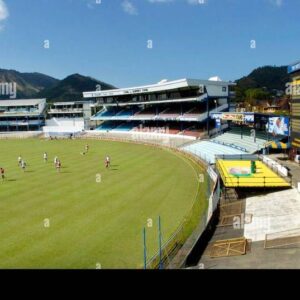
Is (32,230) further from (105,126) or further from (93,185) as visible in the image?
(105,126)

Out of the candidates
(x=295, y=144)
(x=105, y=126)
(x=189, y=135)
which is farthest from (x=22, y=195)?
(x=105, y=126)

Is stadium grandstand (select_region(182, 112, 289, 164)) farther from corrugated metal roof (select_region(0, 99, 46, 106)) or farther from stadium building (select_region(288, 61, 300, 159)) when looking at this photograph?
corrugated metal roof (select_region(0, 99, 46, 106))

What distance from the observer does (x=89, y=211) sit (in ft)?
71.1

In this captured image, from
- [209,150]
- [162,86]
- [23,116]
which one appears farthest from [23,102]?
[209,150]

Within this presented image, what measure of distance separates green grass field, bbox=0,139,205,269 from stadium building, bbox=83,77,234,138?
27.4 m

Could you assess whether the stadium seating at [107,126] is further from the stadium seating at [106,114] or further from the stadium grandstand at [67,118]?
the stadium grandstand at [67,118]

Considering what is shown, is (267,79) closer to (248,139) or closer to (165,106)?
(165,106)

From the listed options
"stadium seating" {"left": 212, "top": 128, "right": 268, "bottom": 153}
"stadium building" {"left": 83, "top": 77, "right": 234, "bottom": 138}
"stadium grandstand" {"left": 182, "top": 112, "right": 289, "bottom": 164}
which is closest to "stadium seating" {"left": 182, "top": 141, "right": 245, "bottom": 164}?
"stadium grandstand" {"left": 182, "top": 112, "right": 289, "bottom": 164}

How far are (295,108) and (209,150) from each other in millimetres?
14396

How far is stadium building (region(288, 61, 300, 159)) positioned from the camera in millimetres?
30891

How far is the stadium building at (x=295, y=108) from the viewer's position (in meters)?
30.9

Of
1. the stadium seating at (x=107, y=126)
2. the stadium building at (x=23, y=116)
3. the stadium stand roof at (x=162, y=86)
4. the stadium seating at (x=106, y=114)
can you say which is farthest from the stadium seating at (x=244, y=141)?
the stadium building at (x=23, y=116)

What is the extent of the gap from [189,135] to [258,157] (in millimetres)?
30683
